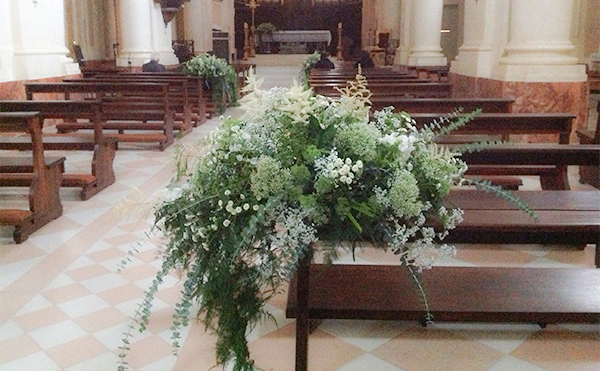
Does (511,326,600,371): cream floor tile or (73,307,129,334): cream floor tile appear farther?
(73,307,129,334): cream floor tile

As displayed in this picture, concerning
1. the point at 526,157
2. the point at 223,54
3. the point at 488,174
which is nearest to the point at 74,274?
the point at 526,157

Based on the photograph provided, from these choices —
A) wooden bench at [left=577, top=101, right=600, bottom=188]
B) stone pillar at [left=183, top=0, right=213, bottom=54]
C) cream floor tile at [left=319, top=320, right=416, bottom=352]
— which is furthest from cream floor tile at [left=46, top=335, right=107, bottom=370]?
stone pillar at [left=183, top=0, right=213, bottom=54]

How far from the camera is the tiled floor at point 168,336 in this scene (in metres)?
2.55

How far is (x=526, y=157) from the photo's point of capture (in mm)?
3227

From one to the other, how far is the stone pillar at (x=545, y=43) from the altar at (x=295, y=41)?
15215mm

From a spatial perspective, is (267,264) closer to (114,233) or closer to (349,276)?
(349,276)

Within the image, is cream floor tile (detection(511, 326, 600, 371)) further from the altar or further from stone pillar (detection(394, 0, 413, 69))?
the altar

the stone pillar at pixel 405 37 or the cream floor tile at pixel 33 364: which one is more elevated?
the stone pillar at pixel 405 37

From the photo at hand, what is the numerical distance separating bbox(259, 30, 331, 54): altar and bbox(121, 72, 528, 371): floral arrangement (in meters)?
20.1

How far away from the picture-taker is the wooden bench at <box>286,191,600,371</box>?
2.31m

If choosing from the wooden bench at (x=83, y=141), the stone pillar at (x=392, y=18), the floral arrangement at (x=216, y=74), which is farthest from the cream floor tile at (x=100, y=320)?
the stone pillar at (x=392, y=18)

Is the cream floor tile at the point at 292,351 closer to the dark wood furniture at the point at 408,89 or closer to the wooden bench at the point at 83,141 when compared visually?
the wooden bench at the point at 83,141

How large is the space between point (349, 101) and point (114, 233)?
8.98ft

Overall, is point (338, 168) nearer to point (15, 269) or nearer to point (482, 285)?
point (482, 285)
